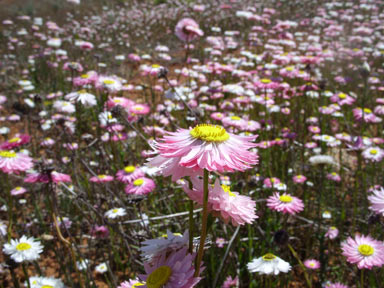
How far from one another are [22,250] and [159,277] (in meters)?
1.33

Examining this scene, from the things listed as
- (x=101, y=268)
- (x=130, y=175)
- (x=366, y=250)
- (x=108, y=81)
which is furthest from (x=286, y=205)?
(x=108, y=81)

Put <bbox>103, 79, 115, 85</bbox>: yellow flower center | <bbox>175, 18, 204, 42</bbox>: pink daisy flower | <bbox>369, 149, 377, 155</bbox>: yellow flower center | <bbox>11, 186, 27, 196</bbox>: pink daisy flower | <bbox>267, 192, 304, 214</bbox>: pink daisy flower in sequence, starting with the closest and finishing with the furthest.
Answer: <bbox>267, 192, 304, 214</bbox>: pink daisy flower → <bbox>11, 186, 27, 196</bbox>: pink daisy flower → <bbox>369, 149, 377, 155</bbox>: yellow flower center → <bbox>103, 79, 115, 85</bbox>: yellow flower center → <bbox>175, 18, 204, 42</bbox>: pink daisy flower

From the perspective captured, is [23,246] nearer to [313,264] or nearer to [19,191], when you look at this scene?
[19,191]

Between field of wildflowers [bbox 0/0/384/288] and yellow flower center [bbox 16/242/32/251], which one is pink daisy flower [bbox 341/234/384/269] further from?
yellow flower center [bbox 16/242/32/251]

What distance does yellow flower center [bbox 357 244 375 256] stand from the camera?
1456 millimetres

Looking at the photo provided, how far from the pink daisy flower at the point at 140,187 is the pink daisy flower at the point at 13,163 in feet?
1.96

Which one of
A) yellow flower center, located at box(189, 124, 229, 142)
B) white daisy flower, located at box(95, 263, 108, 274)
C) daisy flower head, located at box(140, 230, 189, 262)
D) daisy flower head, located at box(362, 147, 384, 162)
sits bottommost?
white daisy flower, located at box(95, 263, 108, 274)

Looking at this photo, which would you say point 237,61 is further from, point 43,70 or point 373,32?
point 373,32

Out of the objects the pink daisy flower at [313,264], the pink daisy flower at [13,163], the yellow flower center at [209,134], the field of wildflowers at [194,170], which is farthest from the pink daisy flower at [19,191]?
the yellow flower center at [209,134]

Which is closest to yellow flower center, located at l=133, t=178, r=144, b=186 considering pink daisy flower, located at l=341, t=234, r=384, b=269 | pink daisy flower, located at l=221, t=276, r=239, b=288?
pink daisy flower, located at l=221, t=276, r=239, b=288

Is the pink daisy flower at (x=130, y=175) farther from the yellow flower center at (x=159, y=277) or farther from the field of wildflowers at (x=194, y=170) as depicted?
the yellow flower center at (x=159, y=277)

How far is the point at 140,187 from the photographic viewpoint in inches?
79.1

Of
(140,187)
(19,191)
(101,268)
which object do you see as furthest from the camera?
(19,191)

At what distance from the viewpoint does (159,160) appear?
730 mm
